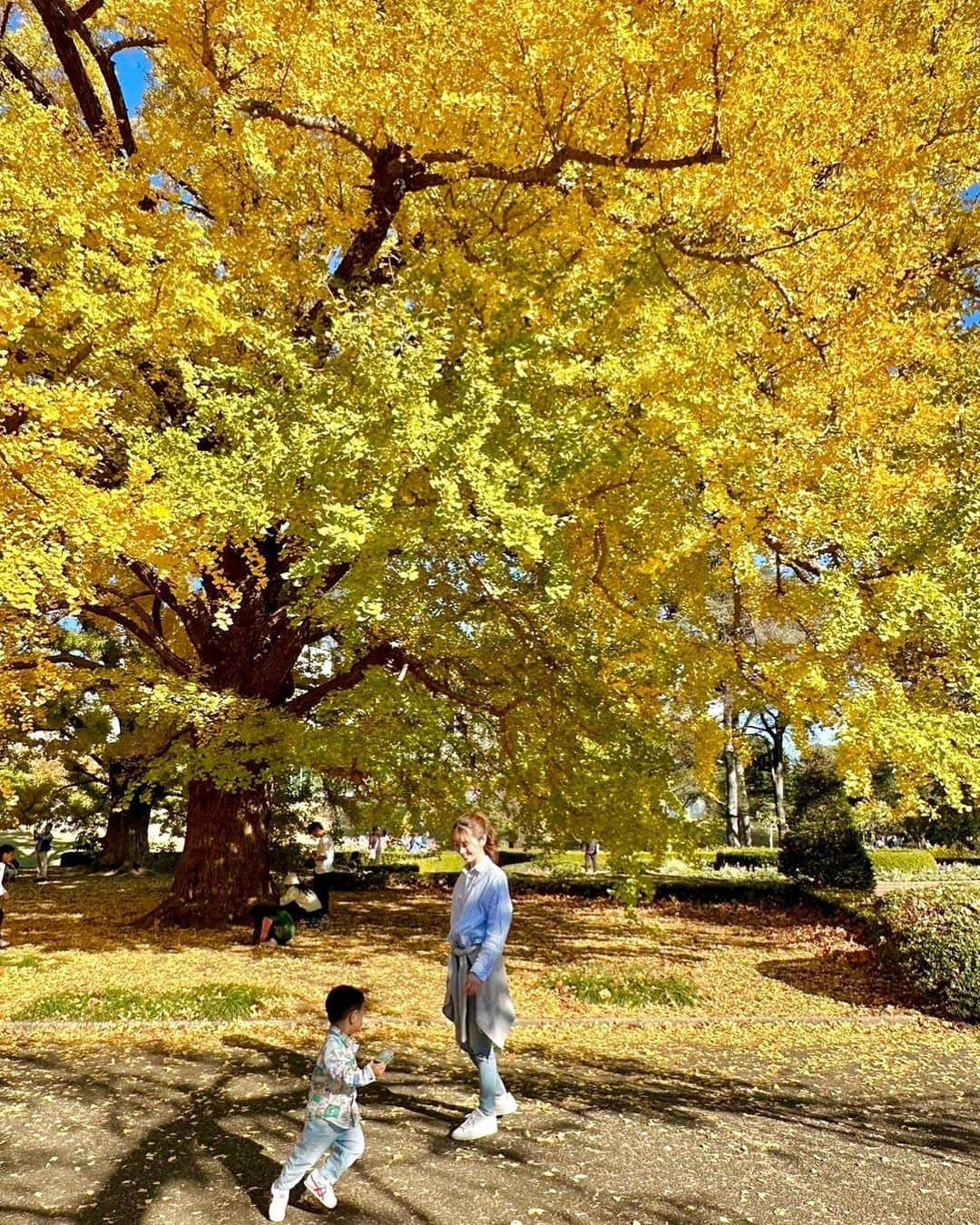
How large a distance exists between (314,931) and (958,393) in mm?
13482

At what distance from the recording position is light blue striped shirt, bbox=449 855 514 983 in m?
4.36

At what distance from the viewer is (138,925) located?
12367 mm

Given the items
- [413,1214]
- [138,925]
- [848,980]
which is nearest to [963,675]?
[848,980]

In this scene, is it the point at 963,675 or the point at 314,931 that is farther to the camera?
the point at 314,931

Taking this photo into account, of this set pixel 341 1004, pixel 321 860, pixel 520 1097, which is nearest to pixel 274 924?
pixel 321 860

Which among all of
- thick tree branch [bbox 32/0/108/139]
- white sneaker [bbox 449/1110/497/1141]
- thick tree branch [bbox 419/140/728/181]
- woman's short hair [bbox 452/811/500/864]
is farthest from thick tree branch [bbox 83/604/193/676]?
white sneaker [bbox 449/1110/497/1141]

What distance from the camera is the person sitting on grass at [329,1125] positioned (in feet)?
11.7

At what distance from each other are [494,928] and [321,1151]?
1.31 metres

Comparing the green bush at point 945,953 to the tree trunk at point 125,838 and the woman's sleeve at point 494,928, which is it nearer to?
the woman's sleeve at point 494,928

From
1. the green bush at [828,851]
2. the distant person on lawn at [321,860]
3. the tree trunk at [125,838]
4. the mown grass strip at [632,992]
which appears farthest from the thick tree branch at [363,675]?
the tree trunk at [125,838]

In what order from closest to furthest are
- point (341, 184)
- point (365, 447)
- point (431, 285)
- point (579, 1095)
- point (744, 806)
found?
point (579, 1095), point (365, 447), point (431, 285), point (341, 184), point (744, 806)

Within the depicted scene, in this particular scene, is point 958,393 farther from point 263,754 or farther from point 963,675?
point 263,754

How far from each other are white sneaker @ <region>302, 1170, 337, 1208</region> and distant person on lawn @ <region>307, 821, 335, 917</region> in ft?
26.0

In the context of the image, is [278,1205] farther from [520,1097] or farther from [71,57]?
[71,57]
